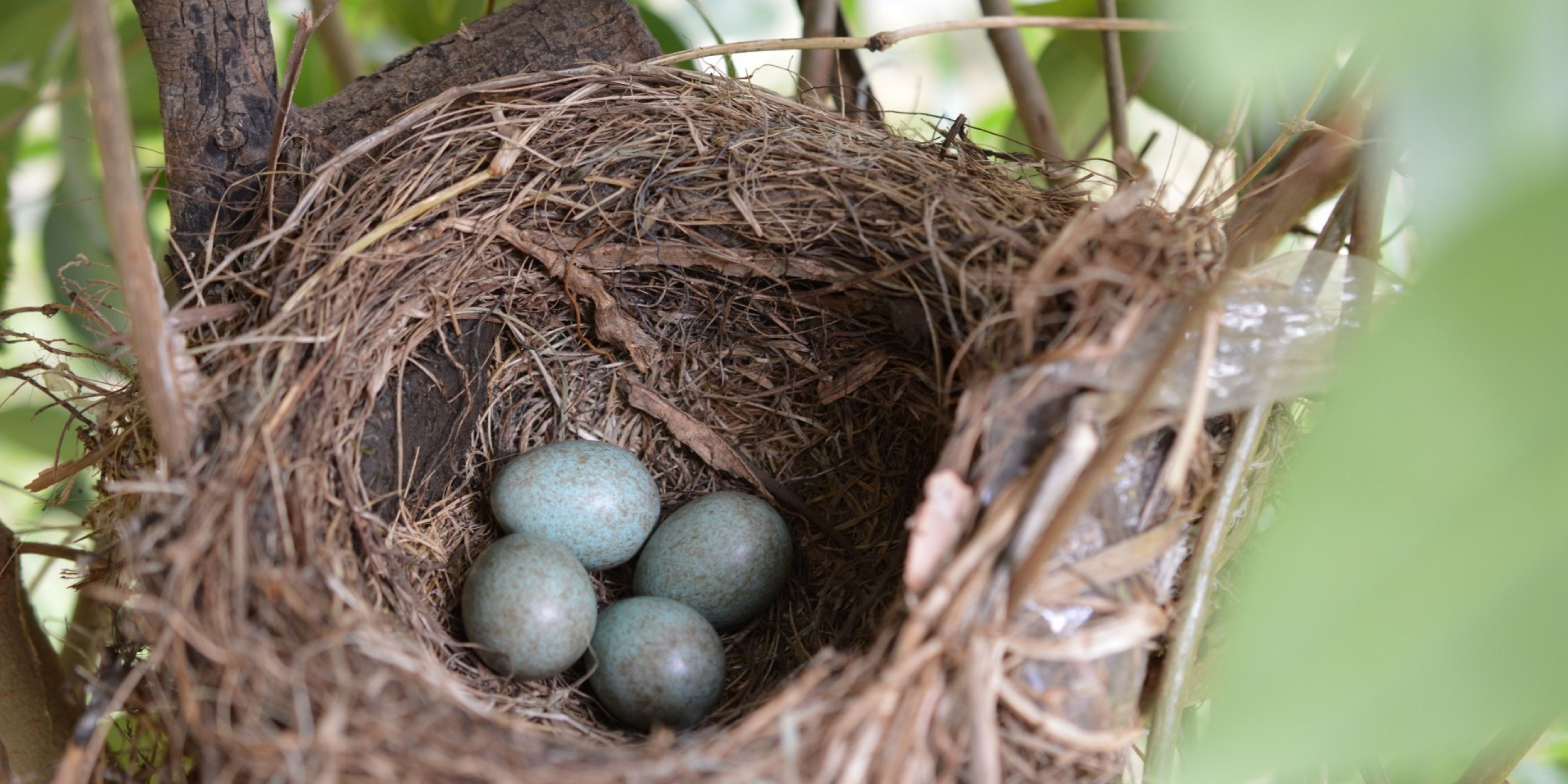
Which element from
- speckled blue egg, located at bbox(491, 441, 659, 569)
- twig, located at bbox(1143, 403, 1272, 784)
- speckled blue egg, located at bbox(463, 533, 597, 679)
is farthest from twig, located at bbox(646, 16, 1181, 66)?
speckled blue egg, located at bbox(463, 533, 597, 679)

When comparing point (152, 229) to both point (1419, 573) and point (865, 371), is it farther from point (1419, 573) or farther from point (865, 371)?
point (1419, 573)

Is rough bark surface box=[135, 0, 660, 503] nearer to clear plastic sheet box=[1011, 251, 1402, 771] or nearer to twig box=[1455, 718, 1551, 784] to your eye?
clear plastic sheet box=[1011, 251, 1402, 771]

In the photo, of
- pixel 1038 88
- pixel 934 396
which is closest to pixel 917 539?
pixel 934 396

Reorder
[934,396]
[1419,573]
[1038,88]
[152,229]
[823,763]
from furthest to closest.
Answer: [152,229] < [1038,88] < [934,396] < [823,763] < [1419,573]

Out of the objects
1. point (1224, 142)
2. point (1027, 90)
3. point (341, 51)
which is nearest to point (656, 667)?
point (1224, 142)

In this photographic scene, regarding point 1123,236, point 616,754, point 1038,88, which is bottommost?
point 616,754

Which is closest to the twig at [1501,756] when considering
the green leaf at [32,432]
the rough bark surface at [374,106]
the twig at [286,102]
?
the rough bark surface at [374,106]

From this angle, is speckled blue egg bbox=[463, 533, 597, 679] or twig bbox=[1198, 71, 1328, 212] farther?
speckled blue egg bbox=[463, 533, 597, 679]
